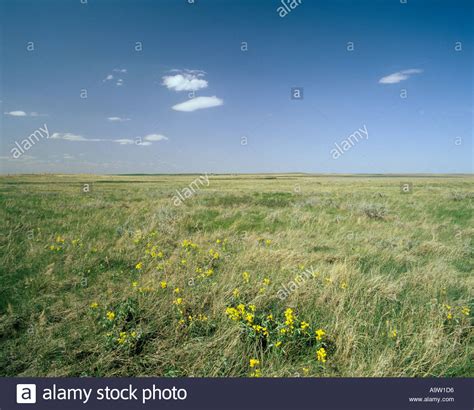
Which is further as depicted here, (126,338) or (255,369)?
(126,338)

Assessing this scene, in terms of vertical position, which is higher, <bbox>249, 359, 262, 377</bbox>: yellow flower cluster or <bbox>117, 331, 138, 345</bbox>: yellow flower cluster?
<bbox>117, 331, 138, 345</bbox>: yellow flower cluster

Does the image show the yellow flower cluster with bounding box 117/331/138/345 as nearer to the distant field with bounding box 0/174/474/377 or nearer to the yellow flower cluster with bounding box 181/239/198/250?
the distant field with bounding box 0/174/474/377

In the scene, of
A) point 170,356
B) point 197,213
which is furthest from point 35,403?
point 197,213

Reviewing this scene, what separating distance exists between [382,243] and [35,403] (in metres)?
8.13

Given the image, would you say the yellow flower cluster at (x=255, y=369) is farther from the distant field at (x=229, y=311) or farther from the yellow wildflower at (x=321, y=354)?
the yellow wildflower at (x=321, y=354)

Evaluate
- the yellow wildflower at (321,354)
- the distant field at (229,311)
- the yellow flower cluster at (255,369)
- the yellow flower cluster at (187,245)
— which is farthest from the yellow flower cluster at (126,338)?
the yellow flower cluster at (187,245)

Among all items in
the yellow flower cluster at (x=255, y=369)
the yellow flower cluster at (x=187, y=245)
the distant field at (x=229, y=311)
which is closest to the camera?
the yellow flower cluster at (x=255, y=369)

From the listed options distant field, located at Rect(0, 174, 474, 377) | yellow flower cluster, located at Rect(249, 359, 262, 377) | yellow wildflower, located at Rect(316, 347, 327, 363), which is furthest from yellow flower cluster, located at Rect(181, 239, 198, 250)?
yellow wildflower, located at Rect(316, 347, 327, 363)

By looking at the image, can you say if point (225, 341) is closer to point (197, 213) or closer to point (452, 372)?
point (452, 372)

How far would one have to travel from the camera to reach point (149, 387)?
299cm

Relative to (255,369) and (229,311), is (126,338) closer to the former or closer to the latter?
(229,311)

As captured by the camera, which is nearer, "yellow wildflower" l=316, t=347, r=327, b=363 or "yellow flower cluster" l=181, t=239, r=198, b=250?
"yellow wildflower" l=316, t=347, r=327, b=363

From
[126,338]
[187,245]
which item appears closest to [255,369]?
[126,338]

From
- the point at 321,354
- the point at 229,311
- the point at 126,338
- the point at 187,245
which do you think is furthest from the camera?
the point at 187,245
